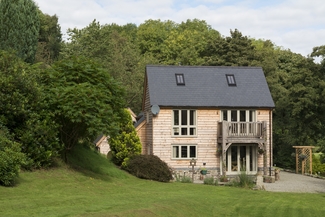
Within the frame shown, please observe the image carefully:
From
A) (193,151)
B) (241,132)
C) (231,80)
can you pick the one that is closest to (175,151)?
(193,151)

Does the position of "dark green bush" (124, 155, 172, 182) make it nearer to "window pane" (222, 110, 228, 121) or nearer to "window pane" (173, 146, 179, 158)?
"window pane" (173, 146, 179, 158)

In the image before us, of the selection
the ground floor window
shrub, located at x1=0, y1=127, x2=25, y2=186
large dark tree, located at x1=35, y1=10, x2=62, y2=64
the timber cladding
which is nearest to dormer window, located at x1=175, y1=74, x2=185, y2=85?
the timber cladding

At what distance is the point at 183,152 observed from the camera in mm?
34094

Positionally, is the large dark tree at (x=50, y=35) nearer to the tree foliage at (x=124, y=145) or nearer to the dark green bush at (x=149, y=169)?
the tree foliage at (x=124, y=145)

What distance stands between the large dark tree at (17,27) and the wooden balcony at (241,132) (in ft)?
44.0

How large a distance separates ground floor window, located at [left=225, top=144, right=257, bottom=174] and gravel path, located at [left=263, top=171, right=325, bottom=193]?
2169 millimetres

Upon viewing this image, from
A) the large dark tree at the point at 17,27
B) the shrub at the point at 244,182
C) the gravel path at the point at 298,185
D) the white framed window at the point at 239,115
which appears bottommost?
the gravel path at the point at 298,185

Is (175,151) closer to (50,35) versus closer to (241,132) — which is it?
(241,132)

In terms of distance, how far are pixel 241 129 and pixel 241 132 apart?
0.19 meters

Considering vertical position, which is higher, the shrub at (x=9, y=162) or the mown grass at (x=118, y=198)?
the shrub at (x=9, y=162)

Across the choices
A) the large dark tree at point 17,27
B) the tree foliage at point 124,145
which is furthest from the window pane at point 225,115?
the large dark tree at point 17,27

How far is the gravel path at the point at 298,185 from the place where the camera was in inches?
1131

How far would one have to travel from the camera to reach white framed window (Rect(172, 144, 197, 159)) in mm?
33969

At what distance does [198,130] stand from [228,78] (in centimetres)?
456
